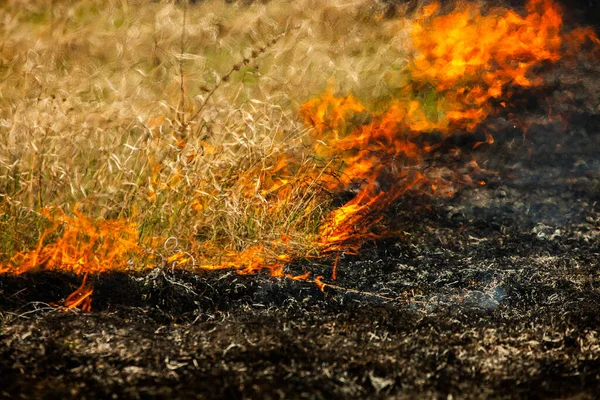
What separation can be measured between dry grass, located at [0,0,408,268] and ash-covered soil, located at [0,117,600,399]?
426 millimetres

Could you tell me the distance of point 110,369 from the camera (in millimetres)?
3014

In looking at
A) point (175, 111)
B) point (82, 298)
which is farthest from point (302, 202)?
point (82, 298)

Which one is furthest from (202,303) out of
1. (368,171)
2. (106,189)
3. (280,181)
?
(368,171)

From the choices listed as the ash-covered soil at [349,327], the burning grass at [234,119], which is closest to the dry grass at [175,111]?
the burning grass at [234,119]

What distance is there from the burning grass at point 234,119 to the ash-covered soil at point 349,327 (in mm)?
225

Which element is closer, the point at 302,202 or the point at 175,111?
the point at 175,111

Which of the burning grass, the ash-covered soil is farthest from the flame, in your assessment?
the ash-covered soil

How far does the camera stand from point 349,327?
→ 3482mm

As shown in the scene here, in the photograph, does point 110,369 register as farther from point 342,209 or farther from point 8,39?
point 8,39

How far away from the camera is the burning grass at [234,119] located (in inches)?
161

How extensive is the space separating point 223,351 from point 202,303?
1.94 feet

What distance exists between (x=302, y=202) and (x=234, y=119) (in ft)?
2.05

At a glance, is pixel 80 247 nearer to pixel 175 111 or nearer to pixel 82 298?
pixel 82 298

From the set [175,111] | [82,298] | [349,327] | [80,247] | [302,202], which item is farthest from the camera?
[302,202]
